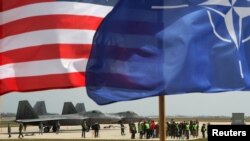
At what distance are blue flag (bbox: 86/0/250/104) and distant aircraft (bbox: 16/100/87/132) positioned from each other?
44.0 metres

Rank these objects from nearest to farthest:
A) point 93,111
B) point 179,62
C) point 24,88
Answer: point 179,62 < point 24,88 < point 93,111

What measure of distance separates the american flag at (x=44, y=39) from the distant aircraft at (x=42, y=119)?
4190 cm

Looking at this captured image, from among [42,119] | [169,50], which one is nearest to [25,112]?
[42,119]

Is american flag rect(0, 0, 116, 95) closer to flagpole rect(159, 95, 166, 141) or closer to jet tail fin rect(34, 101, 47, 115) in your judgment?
flagpole rect(159, 95, 166, 141)

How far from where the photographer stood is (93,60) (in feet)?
21.4

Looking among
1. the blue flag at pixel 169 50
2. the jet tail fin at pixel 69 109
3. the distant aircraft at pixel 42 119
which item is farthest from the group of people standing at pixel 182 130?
the jet tail fin at pixel 69 109

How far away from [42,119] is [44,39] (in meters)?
48.9

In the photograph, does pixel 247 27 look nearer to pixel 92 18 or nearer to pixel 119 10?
pixel 119 10

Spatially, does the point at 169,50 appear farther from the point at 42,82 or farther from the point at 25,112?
the point at 25,112

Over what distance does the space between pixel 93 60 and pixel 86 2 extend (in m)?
2.20

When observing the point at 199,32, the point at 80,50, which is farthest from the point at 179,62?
the point at 80,50

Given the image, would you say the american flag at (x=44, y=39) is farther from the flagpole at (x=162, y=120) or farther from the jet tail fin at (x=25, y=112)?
the jet tail fin at (x=25, y=112)

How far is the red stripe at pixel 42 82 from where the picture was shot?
7945 mm

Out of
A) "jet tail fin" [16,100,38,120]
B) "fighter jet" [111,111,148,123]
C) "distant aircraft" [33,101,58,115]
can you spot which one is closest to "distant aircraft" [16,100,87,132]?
"jet tail fin" [16,100,38,120]
